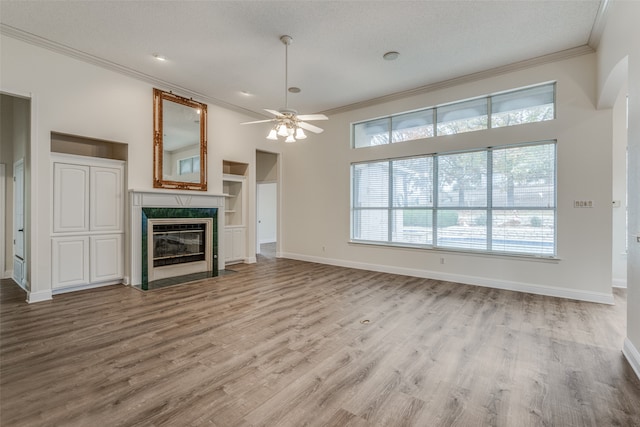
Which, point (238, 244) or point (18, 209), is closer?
point (18, 209)

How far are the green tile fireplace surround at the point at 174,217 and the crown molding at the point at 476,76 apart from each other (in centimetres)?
367

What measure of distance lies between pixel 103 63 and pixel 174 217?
8.77ft

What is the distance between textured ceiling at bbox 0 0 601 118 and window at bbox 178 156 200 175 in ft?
4.71

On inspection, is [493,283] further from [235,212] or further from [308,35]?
[235,212]

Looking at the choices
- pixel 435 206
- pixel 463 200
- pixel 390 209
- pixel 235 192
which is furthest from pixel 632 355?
pixel 235 192

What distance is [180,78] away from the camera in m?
5.19

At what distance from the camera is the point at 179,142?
5625 millimetres

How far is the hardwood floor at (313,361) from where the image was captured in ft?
6.11

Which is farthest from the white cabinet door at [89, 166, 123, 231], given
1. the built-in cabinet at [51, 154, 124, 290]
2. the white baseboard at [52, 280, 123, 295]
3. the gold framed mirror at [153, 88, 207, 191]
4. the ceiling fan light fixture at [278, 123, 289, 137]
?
the ceiling fan light fixture at [278, 123, 289, 137]

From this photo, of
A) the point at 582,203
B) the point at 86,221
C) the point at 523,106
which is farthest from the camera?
the point at 523,106

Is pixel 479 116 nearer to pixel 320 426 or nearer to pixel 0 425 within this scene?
pixel 320 426

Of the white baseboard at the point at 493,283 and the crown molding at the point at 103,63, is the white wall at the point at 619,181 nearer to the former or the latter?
the white baseboard at the point at 493,283

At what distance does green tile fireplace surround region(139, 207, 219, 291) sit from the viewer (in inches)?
194

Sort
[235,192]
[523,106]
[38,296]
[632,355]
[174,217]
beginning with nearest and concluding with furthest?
[632,355] → [38,296] → [523,106] → [174,217] → [235,192]
